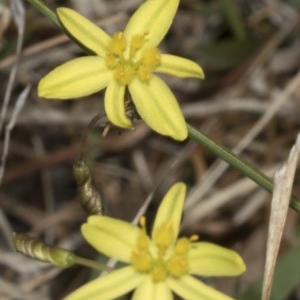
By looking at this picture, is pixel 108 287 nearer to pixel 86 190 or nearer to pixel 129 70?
pixel 86 190

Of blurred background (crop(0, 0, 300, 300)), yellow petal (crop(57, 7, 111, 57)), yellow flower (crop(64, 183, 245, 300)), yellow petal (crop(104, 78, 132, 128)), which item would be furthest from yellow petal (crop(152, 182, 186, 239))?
blurred background (crop(0, 0, 300, 300))

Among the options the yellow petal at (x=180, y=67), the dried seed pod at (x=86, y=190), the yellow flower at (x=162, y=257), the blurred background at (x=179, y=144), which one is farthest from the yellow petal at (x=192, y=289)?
the blurred background at (x=179, y=144)

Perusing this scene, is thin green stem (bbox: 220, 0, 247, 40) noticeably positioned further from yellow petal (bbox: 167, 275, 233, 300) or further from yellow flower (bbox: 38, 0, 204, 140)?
yellow petal (bbox: 167, 275, 233, 300)

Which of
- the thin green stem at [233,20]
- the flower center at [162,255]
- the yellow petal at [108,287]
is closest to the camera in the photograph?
the yellow petal at [108,287]

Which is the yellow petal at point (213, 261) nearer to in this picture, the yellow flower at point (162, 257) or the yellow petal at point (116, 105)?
the yellow flower at point (162, 257)

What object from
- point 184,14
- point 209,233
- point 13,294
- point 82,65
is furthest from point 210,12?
point 82,65

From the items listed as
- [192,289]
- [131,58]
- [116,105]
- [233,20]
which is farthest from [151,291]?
[233,20]
